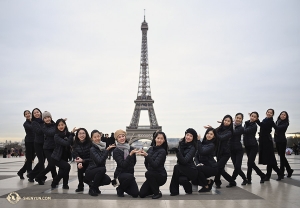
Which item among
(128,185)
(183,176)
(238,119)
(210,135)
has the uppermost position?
(238,119)

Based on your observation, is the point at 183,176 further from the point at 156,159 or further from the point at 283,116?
the point at 283,116

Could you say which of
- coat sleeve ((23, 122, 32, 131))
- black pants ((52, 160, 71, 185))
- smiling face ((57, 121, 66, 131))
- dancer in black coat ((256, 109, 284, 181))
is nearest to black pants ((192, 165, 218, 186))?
dancer in black coat ((256, 109, 284, 181))

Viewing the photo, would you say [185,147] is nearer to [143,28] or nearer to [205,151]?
[205,151]

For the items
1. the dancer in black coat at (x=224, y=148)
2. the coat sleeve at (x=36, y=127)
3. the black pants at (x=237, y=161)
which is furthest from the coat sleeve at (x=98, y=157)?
the black pants at (x=237, y=161)

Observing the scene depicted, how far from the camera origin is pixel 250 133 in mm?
7734

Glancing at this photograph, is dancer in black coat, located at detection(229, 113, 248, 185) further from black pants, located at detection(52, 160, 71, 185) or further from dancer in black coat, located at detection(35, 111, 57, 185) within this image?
dancer in black coat, located at detection(35, 111, 57, 185)

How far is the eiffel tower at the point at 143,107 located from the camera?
5803 cm

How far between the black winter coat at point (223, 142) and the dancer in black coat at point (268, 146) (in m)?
1.26

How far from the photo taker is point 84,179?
6461mm

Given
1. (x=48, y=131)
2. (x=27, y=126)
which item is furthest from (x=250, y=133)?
(x=27, y=126)

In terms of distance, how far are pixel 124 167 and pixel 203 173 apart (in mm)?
1692

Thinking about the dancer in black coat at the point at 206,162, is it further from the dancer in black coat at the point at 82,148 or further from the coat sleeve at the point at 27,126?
the coat sleeve at the point at 27,126

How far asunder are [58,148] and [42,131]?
786mm

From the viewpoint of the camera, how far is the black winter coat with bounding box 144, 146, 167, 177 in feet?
19.1
